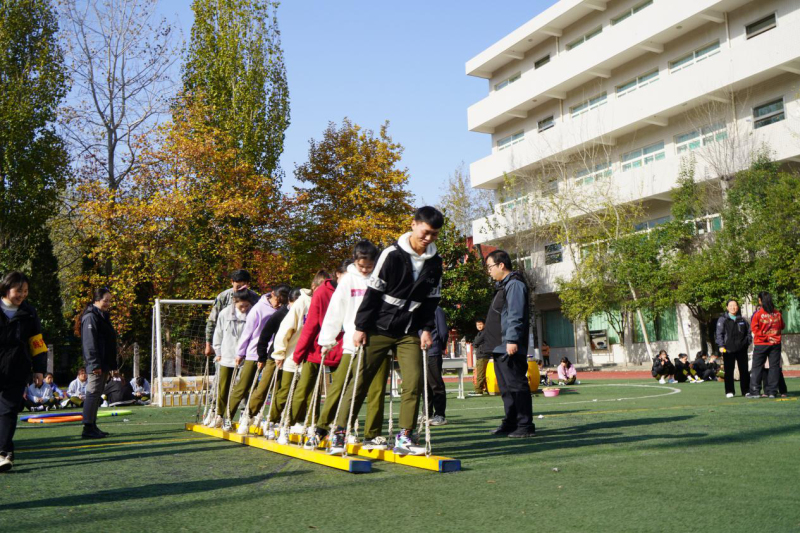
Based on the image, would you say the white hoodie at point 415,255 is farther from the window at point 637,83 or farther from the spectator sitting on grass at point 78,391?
the window at point 637,83

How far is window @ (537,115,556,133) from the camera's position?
40875 millimetres

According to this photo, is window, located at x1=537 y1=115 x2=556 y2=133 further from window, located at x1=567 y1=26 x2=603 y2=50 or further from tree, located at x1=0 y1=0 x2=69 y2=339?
tree, located at x1=0 y1=0 x2=69 y2=339

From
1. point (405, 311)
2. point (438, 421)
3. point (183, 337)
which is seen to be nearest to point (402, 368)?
point (405, 311)

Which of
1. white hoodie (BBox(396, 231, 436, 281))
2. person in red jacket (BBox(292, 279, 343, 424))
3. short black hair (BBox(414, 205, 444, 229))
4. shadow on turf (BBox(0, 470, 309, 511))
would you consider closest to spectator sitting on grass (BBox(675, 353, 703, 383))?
person in red jacket (BBox(292, 279, 343, 424))

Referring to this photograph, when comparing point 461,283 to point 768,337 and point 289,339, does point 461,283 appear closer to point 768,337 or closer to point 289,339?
point 768,337

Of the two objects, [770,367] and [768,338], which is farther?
[770,367]

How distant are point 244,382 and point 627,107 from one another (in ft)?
97.1

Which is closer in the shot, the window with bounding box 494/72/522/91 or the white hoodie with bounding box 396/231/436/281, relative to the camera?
the white hoodie with bounding box 396/231/436/281

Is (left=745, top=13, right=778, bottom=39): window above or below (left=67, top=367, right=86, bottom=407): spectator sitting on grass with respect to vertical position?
above

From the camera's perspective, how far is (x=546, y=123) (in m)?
41.4

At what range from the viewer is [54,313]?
40594 mm

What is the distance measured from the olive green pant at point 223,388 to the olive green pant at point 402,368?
386 cm

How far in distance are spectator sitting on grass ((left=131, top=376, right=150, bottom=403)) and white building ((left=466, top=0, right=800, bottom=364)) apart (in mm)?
22204

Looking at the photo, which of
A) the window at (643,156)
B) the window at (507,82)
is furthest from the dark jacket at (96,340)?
the window at (507,82)
